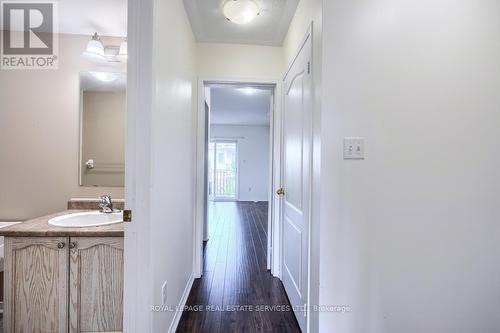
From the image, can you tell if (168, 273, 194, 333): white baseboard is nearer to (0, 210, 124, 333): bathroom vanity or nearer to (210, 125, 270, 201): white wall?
(0, 210, 124, 333): bathroom vanity

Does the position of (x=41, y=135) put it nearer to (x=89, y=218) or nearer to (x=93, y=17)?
(x=89, y=218)

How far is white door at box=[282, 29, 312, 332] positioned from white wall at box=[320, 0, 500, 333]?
28 cm

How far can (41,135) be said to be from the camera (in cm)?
205

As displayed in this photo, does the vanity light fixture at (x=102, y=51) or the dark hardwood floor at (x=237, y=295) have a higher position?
the vanity light fixture at (x=102, y=51)

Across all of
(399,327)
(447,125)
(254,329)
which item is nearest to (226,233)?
(254,329)

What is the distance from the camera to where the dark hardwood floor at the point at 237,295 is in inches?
72.3

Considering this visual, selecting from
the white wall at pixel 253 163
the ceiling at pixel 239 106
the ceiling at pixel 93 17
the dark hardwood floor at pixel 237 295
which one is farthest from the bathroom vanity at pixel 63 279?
the white wall at pixel 253 163

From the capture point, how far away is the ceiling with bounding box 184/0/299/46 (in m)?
1.98

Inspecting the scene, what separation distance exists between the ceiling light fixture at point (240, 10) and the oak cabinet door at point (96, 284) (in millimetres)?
1851

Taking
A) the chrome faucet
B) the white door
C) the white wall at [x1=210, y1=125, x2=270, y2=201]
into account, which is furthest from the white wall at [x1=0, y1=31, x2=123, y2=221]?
the white wall at [x1=210, y1=125, x2=270, y2=201]

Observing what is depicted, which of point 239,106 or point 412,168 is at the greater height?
point 239,106

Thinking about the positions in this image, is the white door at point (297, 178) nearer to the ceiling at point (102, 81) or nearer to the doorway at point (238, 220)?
the doorway at point (238, 220)

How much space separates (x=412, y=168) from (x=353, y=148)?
14.6 inches

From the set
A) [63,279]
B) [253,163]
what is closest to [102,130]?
[63,279]
